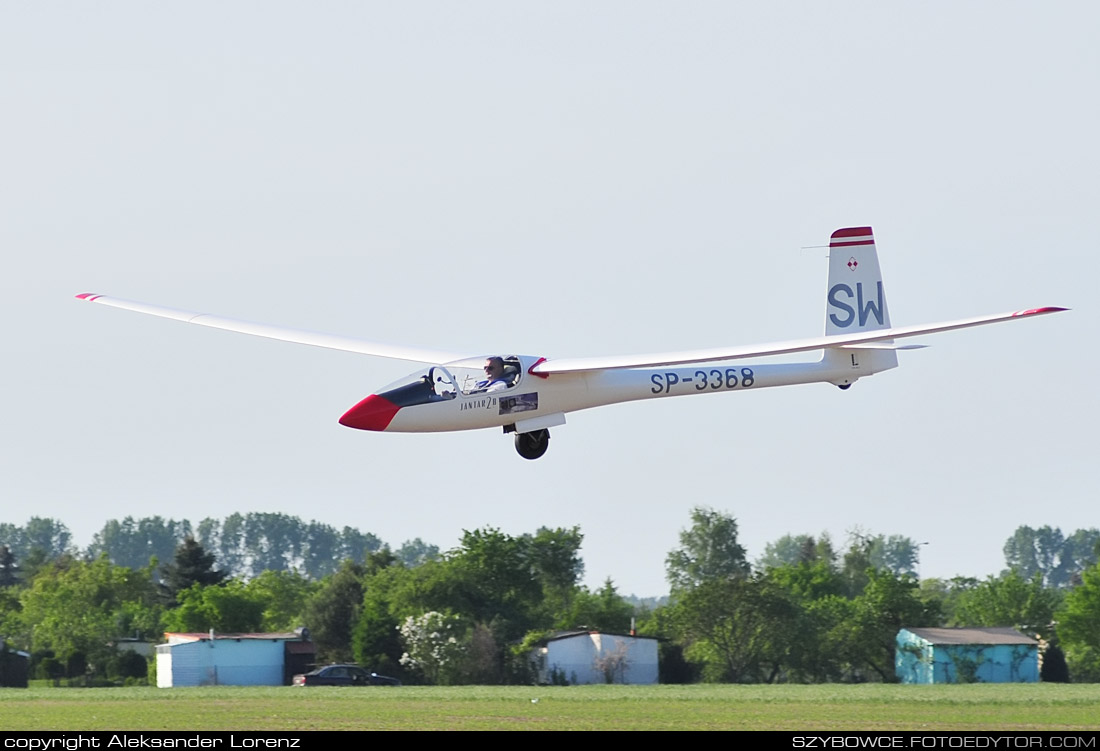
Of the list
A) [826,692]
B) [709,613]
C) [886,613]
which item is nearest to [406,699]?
[826,692]

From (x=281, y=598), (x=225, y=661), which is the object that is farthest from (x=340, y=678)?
(x=281, y=598)

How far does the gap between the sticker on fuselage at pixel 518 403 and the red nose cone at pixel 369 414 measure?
2.44m

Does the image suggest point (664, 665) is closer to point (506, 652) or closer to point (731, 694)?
point (506, 652)

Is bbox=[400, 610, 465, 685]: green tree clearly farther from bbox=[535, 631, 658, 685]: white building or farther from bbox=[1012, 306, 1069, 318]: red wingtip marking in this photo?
bbox=[1012, 306, 1069, 318]: red wingtip marking

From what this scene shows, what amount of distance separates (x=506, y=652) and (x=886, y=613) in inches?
779

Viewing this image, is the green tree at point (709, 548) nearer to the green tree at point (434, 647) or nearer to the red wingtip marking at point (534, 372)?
the green tree at point (434, 647)

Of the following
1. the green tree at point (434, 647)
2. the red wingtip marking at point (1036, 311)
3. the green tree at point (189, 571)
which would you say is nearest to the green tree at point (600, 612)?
the green tree at point (434, 647)

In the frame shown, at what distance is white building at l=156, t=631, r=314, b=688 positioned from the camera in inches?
2680

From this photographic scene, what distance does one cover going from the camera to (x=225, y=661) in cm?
6888

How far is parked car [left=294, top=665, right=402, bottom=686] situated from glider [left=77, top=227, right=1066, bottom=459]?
1151 inches

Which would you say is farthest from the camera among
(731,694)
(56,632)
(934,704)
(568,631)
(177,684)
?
(56,632)

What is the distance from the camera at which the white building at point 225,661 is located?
2680 inches

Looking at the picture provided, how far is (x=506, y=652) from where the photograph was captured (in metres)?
70.2

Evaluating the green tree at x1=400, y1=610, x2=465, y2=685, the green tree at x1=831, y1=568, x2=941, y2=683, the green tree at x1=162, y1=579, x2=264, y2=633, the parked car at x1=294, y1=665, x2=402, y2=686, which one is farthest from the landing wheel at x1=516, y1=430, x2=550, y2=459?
the green tree at x1=162, y1=579, x2=264, y2=633
